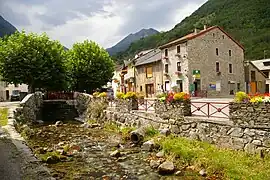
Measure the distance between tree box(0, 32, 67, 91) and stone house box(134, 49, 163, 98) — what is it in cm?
1266

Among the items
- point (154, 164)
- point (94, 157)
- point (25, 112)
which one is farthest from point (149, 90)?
point (154, 164)

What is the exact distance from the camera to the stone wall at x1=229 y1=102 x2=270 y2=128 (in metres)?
10.3

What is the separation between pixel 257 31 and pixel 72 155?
80497 millimetres

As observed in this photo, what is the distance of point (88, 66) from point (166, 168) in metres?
30.5

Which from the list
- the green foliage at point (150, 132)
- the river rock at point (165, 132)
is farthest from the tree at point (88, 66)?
the river rock at point (165, 132)

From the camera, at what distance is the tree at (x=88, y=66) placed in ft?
129

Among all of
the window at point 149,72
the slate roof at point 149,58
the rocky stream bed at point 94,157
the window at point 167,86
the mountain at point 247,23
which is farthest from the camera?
the mountain at point 247,23

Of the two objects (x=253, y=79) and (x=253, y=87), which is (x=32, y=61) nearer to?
(x=253, y=87)

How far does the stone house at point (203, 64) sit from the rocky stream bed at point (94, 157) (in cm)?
2100

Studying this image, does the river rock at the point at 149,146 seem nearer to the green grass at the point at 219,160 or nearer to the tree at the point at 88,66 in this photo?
the green grass at the point at 219,160

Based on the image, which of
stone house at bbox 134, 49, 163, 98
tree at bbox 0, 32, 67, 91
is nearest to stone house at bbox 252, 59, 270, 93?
stone house at bbox 134, 49, 163, 98

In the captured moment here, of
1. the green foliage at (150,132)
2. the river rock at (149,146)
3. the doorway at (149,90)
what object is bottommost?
the river rock at (149,146)

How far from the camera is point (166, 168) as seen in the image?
32.5 ft

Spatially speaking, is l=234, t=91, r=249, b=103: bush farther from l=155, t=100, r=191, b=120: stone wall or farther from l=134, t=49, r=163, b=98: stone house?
l=134, t=49, r=163, b=98: stone house
